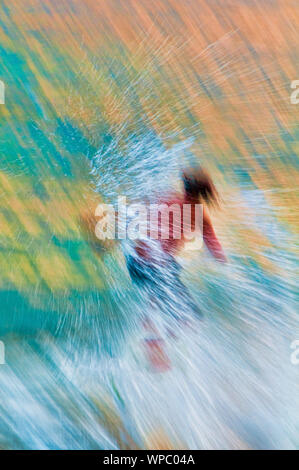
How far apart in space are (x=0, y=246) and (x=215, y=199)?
0.65m

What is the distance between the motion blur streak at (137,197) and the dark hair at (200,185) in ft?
0.08

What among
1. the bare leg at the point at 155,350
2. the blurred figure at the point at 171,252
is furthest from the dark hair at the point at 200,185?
the bare leg at the point at 155,350

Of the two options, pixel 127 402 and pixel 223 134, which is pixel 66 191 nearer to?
pixel 223 134

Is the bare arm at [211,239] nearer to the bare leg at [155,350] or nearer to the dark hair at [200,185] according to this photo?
the dark hair at [200,185]

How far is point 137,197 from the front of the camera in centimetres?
130

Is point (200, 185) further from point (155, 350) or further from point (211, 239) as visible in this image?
point (155, 350)

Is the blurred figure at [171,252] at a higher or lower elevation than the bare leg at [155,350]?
higher

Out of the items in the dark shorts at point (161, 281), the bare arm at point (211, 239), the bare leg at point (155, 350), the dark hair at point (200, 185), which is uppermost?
the dark hair at point (200, 185)

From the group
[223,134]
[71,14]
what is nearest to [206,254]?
[223,134]

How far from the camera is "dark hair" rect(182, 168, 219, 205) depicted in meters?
1.30

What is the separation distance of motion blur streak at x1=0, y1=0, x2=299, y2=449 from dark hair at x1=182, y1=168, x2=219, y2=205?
0.02m

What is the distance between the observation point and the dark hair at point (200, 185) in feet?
4.27

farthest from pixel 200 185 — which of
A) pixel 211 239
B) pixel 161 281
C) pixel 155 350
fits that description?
pixel 155 350

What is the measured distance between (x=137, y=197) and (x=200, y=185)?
19 centimetres
